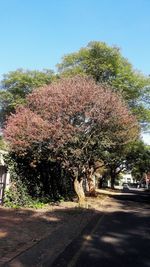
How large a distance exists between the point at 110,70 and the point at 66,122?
44.6 feet

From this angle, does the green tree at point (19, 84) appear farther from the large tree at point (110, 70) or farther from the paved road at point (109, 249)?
the paved road at point (109, 249)


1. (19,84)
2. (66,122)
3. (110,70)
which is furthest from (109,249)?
(19,84)

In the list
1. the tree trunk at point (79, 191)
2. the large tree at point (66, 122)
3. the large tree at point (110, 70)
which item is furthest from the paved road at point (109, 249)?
the large tree at point (110, 70)

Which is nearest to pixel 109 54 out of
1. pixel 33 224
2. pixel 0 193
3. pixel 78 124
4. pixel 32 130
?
pixel 78 124

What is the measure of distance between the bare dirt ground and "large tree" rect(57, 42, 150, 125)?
54.3 feet

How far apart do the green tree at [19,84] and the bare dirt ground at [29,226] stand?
1839cm

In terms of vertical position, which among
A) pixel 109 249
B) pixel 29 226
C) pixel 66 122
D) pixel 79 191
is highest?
pixel 66 122

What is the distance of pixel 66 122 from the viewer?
838 inches

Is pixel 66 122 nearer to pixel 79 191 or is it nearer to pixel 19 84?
pixel 79 191

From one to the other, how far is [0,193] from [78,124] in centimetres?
588

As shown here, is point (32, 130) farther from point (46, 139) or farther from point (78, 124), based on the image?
point (78, 124)

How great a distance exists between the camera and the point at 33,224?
44.6 ft

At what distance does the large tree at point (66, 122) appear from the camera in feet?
68.2

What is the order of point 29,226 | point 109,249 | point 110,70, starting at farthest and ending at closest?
point 110,70, point 29,226, point 109,249
